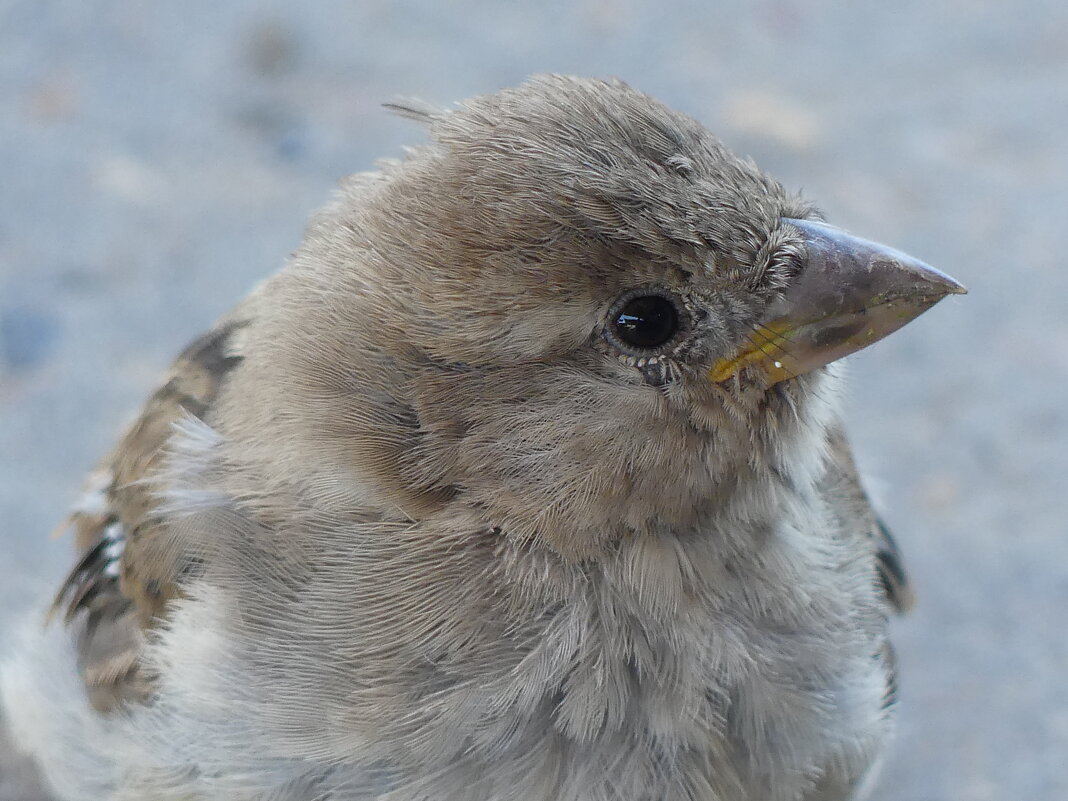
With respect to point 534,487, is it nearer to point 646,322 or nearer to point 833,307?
point 646,322

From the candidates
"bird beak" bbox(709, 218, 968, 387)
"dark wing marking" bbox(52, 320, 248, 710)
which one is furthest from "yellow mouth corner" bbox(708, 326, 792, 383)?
"dark wing marking" bbox(52, 320, 248, 710)

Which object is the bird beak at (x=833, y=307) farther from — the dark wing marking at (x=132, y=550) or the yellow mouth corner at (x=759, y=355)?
the dark wing marking at (x=132, y=550)

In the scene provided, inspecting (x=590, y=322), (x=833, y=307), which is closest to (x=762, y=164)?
(x=833, y=307)

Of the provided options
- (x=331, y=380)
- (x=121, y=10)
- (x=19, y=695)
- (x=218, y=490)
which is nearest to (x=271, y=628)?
(x=218, y=490)

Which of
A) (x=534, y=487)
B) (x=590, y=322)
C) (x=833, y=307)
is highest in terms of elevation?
(x=833, y=307)

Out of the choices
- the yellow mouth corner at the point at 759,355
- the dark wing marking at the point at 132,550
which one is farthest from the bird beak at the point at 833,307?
the dark wing marking at the point at 132,550

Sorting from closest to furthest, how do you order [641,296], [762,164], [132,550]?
[641,296], [132,550], [762,164]

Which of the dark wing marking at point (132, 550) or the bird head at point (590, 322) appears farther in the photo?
the dark wing marking at point (132, 550)

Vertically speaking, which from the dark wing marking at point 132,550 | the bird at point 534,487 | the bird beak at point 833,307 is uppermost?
the bird beak at point 833,307
